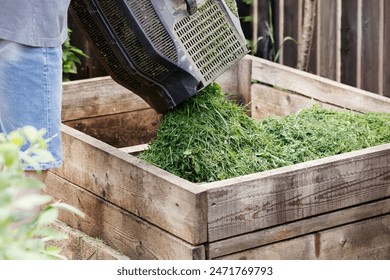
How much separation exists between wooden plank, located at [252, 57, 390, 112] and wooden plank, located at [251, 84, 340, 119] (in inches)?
1.4

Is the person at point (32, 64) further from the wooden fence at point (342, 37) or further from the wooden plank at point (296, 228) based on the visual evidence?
the wooden fence at point (342, 37)

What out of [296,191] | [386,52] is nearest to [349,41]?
[386,52]

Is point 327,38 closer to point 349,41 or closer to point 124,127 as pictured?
point 349,41

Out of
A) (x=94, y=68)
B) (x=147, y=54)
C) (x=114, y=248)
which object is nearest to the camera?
(x=147, y=54)

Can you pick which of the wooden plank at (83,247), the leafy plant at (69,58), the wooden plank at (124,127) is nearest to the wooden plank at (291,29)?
the leafy plant at (69,58)

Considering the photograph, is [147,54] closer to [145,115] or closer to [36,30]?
[36,30]

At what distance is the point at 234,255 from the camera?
3000 millimetres

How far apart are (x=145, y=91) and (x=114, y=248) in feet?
1.95

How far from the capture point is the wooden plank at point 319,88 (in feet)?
13.5

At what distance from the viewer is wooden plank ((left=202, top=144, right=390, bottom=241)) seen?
2947 millimetres

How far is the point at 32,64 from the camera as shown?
9.54 ft

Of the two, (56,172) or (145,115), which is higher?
(145,115)

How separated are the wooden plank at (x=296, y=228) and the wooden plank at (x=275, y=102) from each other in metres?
1.11

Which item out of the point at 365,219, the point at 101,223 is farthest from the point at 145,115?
the point at 365,219
